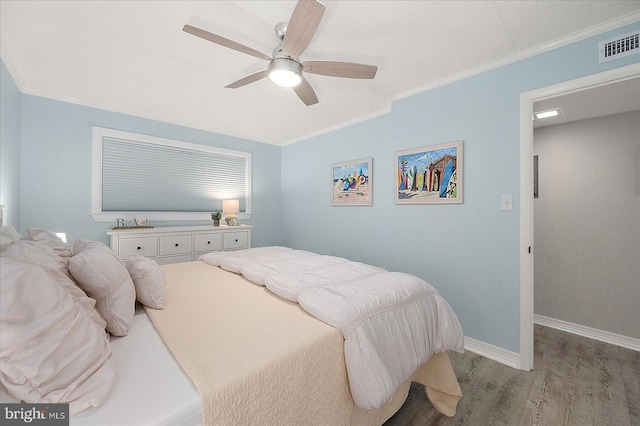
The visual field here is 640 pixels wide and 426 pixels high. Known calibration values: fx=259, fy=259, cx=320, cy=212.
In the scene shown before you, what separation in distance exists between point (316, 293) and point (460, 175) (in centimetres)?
185

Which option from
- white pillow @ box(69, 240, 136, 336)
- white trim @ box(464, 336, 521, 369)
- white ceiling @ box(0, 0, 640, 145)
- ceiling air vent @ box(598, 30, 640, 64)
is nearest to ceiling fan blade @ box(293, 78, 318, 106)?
white ceiling @ box(0, 0, 640, 145)

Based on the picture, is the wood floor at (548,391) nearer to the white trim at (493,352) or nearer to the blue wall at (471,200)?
the white trim at (493,352)

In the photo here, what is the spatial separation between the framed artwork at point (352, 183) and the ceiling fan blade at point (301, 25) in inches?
71.5

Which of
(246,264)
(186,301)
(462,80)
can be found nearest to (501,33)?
(462,80)

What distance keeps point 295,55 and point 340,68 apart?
33cm

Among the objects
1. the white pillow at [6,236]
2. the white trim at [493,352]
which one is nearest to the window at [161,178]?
the white pillow at [6,236]

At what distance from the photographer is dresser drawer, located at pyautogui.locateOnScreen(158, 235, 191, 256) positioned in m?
3.16

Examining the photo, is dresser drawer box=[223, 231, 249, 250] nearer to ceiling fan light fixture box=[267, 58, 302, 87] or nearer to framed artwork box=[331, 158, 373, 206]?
framed artwork box=[331, 158, 373, 206]

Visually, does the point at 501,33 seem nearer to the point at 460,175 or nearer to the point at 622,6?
the point at 622,6

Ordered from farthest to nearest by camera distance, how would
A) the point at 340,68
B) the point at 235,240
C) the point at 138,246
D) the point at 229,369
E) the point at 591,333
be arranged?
the point at 235,240, the point at 138,246, the point at 591,333, the point at 340,68, the point at 229,369

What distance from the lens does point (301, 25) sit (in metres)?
1.44

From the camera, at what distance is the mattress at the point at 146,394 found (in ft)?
2.23

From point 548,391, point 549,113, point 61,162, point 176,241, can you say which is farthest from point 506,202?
point 61,162

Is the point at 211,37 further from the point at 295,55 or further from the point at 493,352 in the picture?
the point at 493,352
